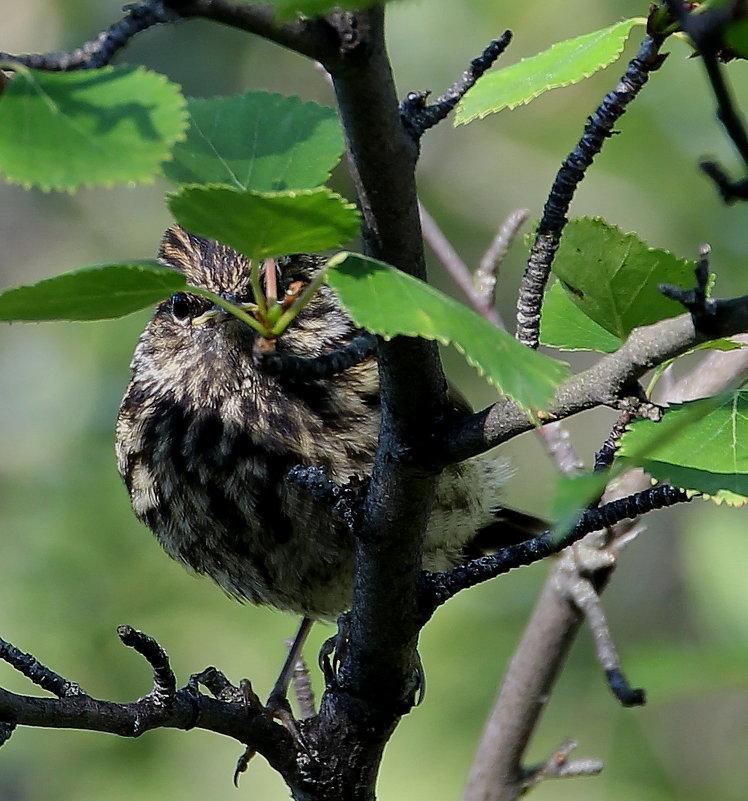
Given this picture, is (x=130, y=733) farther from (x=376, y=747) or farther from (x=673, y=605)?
(x=673, y=605)

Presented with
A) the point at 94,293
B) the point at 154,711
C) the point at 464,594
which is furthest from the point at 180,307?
the point at 464,594

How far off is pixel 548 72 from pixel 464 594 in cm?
470

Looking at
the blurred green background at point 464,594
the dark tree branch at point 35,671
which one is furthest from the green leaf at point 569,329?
the blurred green background at point 464,594

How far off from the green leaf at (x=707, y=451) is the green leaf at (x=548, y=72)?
0.50 meters

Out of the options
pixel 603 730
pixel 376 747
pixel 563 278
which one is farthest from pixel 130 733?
pixel 603 730

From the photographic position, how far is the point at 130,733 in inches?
87.0

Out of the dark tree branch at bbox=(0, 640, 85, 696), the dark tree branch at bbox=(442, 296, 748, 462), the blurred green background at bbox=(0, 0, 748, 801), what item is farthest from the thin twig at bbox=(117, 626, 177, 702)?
the blurred green background at bbox=(0, 0, 748, 801)

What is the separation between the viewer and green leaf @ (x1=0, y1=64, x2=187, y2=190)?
132 cm

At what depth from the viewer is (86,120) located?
1.34 meters

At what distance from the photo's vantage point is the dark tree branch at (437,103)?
1.62m

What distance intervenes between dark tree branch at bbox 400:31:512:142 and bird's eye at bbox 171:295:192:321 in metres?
1.89

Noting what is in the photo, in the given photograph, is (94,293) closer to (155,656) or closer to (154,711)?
(155,656)

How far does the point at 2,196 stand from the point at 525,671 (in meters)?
4.95

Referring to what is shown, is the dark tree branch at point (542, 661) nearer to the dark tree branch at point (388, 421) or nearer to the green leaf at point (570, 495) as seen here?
the dark tree branch at point (388, 421)
